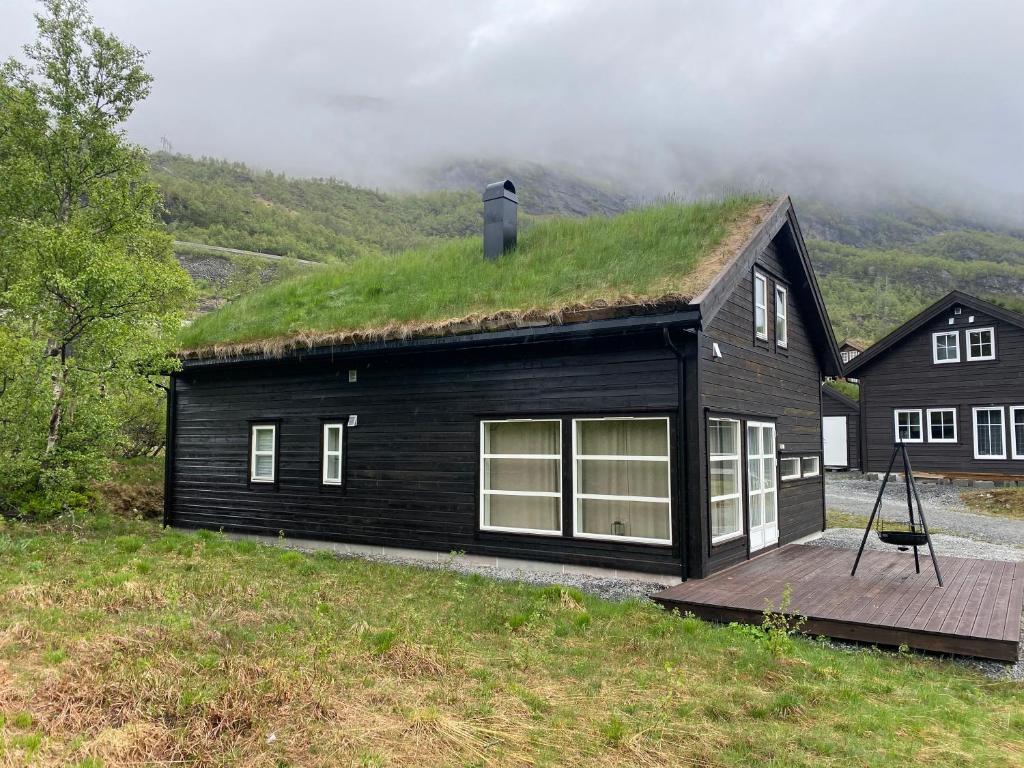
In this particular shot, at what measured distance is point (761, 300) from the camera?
35.7 ft

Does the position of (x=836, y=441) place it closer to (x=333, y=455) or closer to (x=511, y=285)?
(x=511, y=285)

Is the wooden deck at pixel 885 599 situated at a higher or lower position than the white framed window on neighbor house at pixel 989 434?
lower

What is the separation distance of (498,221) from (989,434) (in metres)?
17.7

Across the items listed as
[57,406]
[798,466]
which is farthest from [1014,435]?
[57,406]

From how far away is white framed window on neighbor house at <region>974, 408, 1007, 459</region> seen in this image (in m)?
20.9

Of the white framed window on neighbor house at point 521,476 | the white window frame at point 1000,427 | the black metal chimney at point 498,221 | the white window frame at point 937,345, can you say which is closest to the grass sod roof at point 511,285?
the black metal chimney at point 498,221

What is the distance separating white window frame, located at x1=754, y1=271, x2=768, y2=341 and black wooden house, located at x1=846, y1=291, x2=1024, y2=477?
1389cm

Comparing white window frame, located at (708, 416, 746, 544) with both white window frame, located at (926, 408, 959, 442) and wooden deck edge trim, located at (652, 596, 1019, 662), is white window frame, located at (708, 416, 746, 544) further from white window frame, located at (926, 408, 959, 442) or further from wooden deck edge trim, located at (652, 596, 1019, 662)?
white window frame, located at (926, 408, 959, 442)

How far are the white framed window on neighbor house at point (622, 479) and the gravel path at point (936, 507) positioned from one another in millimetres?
5861

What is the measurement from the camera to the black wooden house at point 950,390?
20.7 m

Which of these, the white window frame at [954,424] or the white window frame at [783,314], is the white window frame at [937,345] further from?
the white window frame at [783,314]

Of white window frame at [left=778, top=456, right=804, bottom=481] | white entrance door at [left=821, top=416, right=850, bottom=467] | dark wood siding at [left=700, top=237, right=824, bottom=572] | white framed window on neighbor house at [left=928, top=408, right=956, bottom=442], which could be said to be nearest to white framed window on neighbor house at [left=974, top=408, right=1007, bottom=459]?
white framed window on neighbor house at [left=928, top=408, right=956, bottom=442]

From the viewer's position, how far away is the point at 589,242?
11.1 m

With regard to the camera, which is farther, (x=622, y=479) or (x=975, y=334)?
(x=975, y=334)
